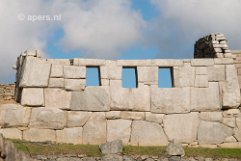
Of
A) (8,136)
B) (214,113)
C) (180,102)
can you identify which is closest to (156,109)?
(180,102)

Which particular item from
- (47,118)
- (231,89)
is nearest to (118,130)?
(47,118)

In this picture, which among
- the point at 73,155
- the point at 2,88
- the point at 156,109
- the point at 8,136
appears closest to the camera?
the point at 73,155

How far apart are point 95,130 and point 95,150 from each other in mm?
1101

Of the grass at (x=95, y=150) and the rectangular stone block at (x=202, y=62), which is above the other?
the rectangular stone block at (x=202, y=62)

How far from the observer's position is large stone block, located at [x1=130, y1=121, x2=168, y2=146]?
13.4m

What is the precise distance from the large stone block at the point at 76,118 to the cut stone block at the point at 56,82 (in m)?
0.80

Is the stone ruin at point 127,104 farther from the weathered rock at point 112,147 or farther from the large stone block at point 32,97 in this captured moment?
the weathered rock at point 112,147

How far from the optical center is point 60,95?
13.2 m

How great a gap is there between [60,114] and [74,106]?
0.45 metres

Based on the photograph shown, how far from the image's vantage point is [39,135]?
507 inches

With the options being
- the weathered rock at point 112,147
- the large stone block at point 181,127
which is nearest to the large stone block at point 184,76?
the large stone block at point 181,127

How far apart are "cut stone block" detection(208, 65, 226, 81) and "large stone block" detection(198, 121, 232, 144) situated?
4.33ft

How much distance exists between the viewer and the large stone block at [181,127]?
13.6 m

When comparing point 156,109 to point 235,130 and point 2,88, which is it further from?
point 2,88
